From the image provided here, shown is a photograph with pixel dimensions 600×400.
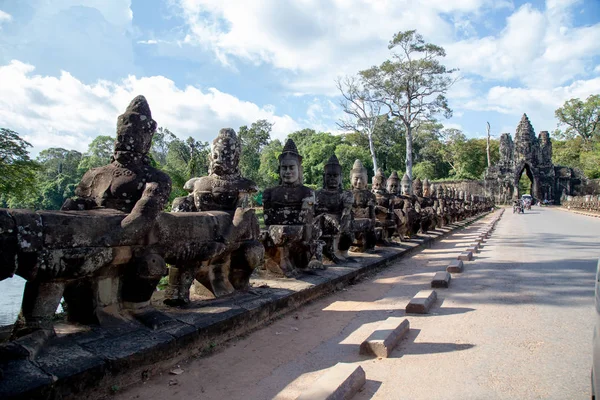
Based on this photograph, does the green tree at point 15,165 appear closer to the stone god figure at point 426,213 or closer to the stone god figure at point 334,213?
the stone god figure at point 334,213

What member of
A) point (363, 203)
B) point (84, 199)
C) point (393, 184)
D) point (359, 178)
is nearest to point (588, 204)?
point (393, 184)

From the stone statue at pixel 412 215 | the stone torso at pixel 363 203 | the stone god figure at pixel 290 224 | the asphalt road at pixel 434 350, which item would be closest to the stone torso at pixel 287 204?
the stone god figure at pixel 290 224

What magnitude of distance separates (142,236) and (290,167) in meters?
3.17

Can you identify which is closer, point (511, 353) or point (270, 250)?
point (511, 353)

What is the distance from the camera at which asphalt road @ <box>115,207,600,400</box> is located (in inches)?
104

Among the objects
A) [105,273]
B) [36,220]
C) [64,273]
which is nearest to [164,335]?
[105,273]

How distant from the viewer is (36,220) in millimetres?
2416

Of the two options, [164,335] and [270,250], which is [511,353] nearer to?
[164,335]

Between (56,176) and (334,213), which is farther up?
(56,176)

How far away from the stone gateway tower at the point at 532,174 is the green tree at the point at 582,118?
15709 millimetres

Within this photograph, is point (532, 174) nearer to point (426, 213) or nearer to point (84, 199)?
point (426, 213)

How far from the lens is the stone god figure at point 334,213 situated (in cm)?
692

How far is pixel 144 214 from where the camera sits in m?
3.03

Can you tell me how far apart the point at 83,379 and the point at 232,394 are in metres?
0.87
